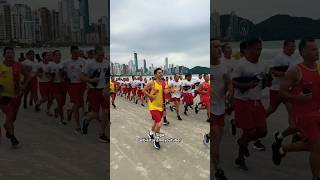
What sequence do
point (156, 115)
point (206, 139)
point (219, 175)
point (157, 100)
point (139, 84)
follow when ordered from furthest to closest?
point (139, 84)
point (157, 100)
point (156, 115)
point (206, 139)
point (219, 175)

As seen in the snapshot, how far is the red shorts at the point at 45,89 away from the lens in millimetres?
2844

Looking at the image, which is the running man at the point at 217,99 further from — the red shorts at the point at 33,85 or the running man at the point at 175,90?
the red shorts at the point at 33,85

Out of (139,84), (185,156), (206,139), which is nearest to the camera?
(206,139)

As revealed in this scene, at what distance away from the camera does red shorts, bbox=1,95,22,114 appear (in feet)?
9.10

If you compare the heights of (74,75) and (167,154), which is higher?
(74,75)

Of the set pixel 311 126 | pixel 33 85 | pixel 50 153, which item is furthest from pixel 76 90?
pixel 311 126

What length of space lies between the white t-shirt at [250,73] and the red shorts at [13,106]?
1.65 meters

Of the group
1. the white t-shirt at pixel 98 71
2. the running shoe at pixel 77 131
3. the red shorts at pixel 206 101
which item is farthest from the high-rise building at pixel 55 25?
the red shorts at pixel 206 101

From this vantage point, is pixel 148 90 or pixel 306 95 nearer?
pixel 306 95

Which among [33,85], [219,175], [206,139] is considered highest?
[33,85]

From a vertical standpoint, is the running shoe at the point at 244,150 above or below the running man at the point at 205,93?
below

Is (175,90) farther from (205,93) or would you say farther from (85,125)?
(85,125)

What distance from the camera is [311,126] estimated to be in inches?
94.7

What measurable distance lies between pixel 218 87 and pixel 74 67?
111 cm
